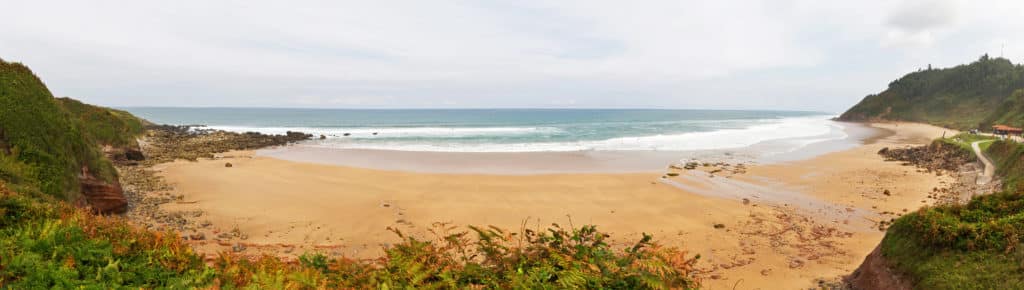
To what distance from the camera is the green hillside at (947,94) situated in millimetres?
91125

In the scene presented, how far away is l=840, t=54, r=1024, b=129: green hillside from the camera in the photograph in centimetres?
9112

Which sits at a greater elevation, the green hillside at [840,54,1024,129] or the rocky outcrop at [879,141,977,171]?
the green hillside at [840,54,1024,129]

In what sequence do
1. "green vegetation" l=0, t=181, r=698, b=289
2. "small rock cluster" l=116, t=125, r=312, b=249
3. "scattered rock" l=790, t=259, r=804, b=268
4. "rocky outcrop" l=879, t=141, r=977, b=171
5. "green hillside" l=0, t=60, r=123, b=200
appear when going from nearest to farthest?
1. "green vegetation" l=0, t=181, r=698, b=289
2. "green hillside" l=0, t=60, r=123, b=200
3. "scattered rock" l=790, t=259, r=804, b=268
4. "small rock cluster" l=116, t=125, r=312, b=249
5. "rocky outcrop" l=879, t=141, r=977, b=171

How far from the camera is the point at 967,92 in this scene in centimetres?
10250

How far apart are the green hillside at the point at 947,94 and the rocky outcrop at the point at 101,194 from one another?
11875 centimetres

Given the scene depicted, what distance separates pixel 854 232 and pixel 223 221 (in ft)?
64.2

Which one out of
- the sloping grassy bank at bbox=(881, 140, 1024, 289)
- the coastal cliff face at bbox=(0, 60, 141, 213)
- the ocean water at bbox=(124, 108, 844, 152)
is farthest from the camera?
the ocean water at bbox=(124, 108, 844, 152)

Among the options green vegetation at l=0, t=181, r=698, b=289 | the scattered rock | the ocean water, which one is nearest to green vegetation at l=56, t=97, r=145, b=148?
the ocean water

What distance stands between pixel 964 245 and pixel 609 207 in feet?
31.9

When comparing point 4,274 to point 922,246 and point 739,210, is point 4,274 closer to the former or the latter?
point 922,246

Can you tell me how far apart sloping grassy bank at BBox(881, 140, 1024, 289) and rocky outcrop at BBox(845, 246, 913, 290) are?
13 cm

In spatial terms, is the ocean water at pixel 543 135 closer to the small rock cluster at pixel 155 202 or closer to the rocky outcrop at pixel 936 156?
the rocky outcrop at pixel 936 156

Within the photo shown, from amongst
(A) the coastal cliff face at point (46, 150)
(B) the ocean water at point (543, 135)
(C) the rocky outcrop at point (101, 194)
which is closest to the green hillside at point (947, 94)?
(B) the ocean water at point (543, 135)

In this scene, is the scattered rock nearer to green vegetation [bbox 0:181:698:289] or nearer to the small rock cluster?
green vegetation [bbox 0:181:698:289]
